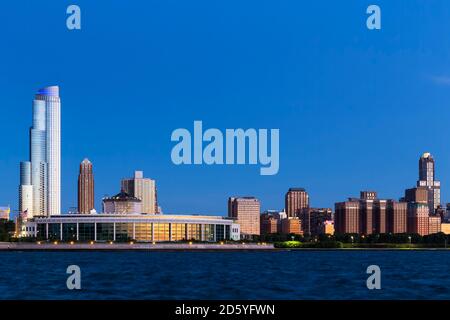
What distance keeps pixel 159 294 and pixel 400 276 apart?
30.6 metres

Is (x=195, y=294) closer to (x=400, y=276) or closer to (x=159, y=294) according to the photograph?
(x=159, y=294)

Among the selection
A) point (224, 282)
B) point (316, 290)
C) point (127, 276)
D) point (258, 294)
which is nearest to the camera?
point (258, 294)

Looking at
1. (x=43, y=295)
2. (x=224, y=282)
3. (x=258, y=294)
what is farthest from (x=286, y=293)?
(x=43, y=295)

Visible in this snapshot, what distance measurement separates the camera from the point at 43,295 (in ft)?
178

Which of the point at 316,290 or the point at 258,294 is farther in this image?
the point at 316,290
